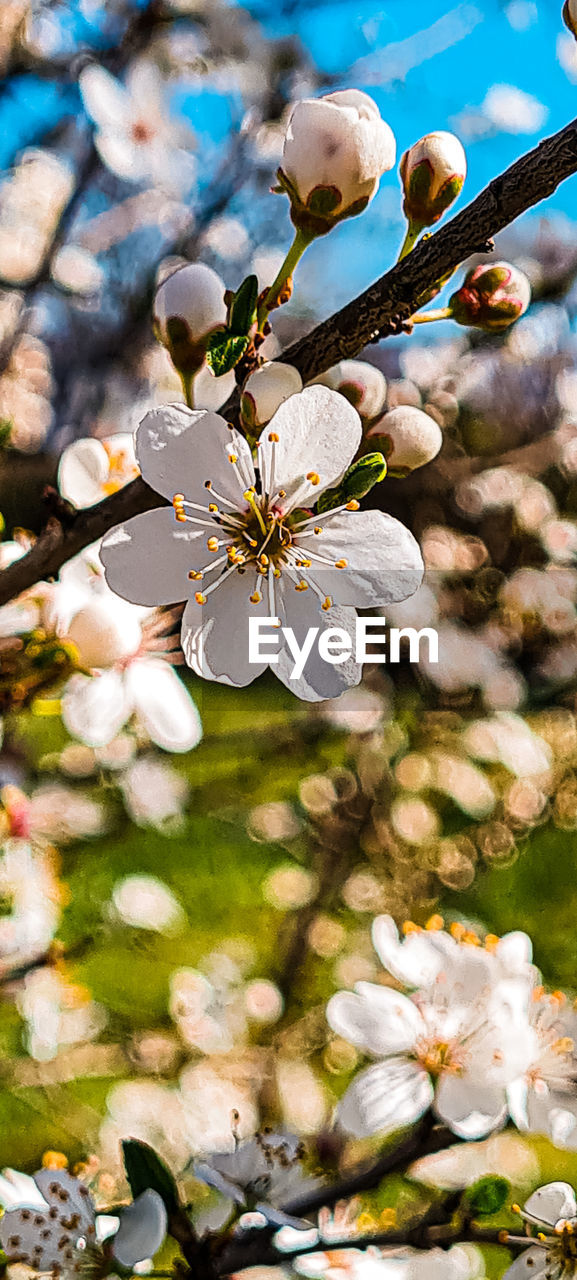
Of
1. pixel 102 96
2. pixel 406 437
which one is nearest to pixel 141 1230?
pixel 406 437

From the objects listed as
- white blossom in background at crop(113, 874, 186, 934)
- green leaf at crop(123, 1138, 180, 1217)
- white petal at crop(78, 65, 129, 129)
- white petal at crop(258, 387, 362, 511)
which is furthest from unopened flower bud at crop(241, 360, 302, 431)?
white blossom in background at crop(113, 874, 186, 934)

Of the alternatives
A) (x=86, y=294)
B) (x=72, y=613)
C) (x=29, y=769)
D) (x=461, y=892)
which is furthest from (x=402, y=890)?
(x=86, y=294)

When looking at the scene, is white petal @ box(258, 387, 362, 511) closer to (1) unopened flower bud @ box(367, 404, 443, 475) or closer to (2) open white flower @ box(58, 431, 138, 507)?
(1) unopened flower bud @ box(367, 404, 443, 475)

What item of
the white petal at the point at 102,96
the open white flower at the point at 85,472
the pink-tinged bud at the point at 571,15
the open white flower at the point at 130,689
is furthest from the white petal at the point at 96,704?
the white petal at the point at 102,96

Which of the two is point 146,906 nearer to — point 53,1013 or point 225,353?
point 53,1013

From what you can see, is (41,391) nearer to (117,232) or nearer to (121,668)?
(117,232)
